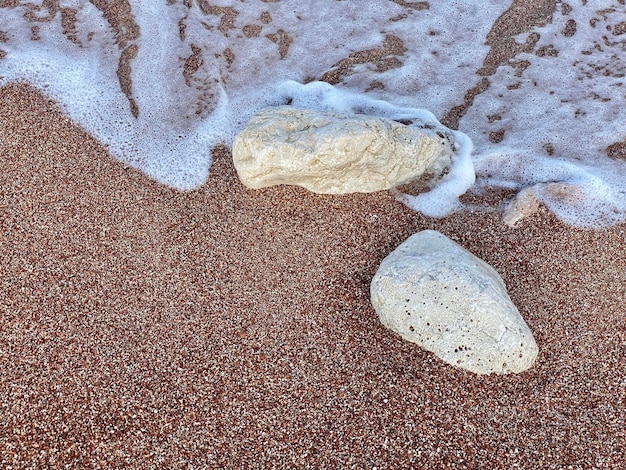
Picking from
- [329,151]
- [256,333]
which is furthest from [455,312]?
[329,151]

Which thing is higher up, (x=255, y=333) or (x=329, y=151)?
(x=329, y=151)

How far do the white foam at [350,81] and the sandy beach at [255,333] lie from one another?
283 millimetres

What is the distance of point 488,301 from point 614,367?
2.43 ft

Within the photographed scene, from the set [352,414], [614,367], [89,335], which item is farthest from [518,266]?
[89,335]

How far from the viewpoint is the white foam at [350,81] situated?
3.72 meters

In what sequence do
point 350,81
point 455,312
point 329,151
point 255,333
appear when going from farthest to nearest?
point 350,81
point 329,151
point 255,333
point 455,312

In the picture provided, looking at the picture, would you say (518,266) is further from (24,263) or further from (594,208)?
(24,263)

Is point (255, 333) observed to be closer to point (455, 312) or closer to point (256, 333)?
point (256, 333)

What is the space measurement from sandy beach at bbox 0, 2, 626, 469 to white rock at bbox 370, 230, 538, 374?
0.29 feet

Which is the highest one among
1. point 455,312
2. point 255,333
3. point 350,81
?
Answer: point 350,81

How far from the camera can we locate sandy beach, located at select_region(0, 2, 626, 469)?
2393 millimetres

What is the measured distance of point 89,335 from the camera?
2.68m

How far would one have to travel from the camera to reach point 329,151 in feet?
10.3

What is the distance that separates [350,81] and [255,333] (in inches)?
97.0
